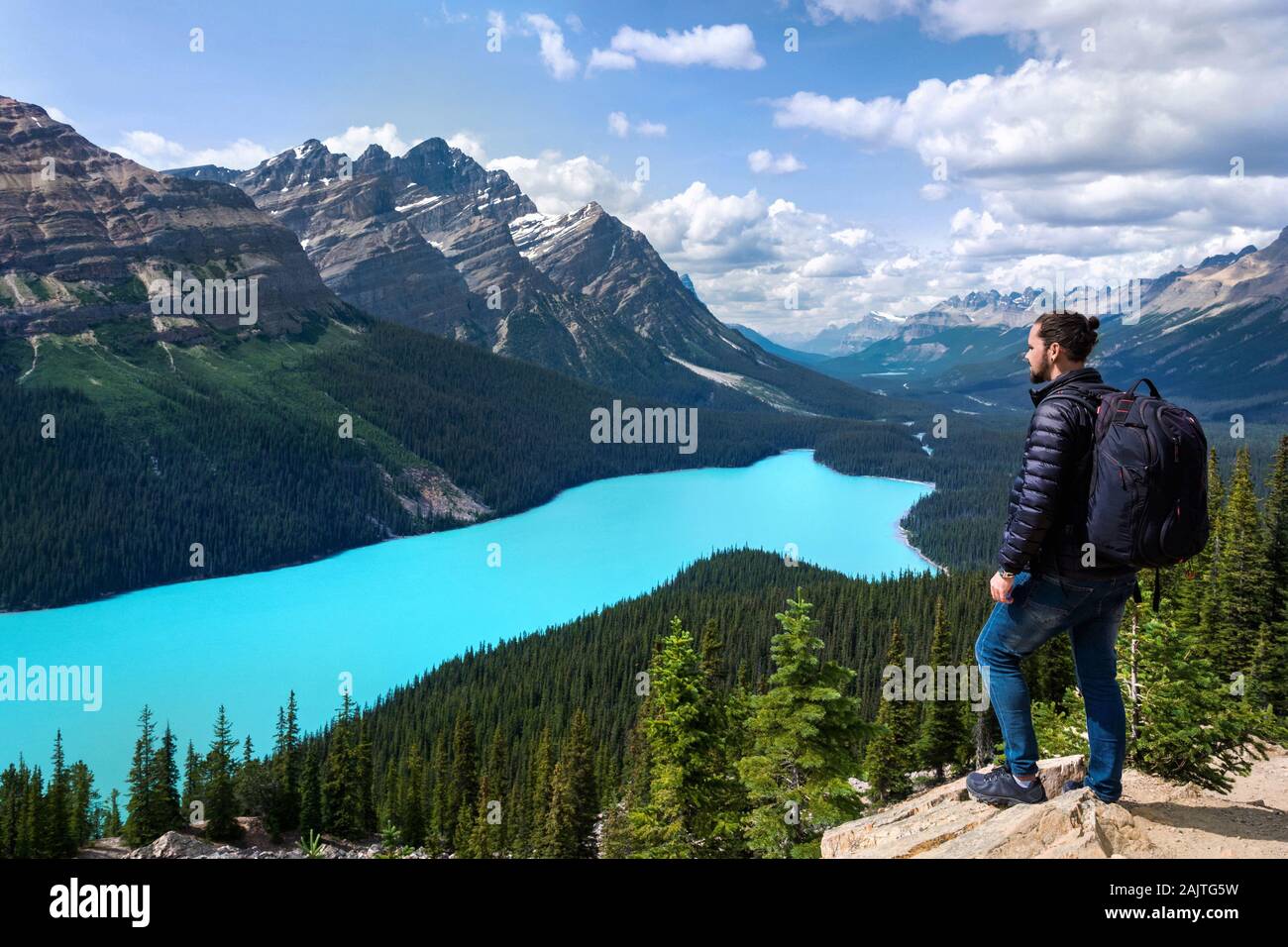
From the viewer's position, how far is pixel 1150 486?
6.68 metres

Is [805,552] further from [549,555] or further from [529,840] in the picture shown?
Result: [529,840]

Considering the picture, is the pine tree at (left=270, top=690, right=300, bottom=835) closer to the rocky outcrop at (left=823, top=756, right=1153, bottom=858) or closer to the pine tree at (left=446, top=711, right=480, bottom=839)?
the pine tree at (left=446, top=711, right=480, bottom=839)

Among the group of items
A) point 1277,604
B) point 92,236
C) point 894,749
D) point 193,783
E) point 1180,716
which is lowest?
point 193,783

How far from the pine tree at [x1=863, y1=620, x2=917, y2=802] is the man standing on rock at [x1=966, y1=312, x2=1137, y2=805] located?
33.1m

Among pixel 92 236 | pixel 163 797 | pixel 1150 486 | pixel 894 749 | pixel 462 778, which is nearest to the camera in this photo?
pixel 1150 486

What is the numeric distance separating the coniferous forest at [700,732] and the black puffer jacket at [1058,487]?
14.7ft

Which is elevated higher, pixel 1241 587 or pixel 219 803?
pixel 1241 587

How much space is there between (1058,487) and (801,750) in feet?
44.0

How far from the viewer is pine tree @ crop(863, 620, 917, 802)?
41.7 metres

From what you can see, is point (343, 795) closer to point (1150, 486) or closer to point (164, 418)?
point (1150, 486)

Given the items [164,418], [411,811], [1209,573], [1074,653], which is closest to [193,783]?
[411,811]

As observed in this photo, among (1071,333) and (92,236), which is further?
(92,236)

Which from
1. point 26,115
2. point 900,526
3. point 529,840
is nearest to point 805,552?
point 900,526
